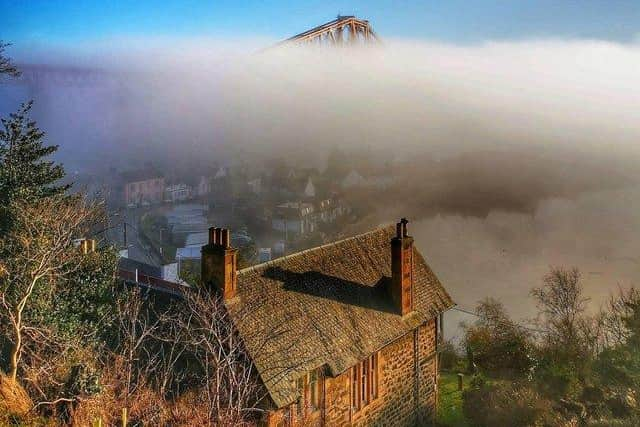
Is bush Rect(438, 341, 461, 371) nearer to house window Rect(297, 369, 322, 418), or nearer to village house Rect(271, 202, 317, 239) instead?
house window Rect(297, 369, 322, 418)

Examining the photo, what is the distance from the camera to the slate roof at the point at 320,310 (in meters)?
18.4

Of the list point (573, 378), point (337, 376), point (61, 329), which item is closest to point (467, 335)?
point (573, 378)

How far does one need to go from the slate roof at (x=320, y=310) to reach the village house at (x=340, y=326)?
0.04 m

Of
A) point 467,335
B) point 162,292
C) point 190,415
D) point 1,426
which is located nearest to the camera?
point 1,426

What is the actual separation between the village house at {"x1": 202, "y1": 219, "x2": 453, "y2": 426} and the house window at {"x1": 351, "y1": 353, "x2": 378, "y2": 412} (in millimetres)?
36

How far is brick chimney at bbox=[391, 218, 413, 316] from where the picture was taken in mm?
24109

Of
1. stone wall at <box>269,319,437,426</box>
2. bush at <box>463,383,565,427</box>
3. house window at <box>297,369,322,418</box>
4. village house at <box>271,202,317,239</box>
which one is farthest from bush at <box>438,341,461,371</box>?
village house at <box>271,202,317,239</box>

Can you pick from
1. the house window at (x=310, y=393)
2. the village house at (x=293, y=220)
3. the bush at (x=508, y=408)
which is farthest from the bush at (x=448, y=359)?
the village house at (x=293, y=220)

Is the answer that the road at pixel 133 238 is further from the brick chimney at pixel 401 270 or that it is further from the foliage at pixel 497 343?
the brick chimney at pixel 401 270

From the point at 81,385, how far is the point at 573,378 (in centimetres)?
2384

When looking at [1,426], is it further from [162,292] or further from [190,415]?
[162,292]

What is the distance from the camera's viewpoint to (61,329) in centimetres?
1811

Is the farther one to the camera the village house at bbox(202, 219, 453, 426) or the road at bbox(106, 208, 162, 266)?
the road at bbox(106, 208, 162, 266)

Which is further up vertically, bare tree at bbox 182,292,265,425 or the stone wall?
bare tree at bbox 182,292,265,425
